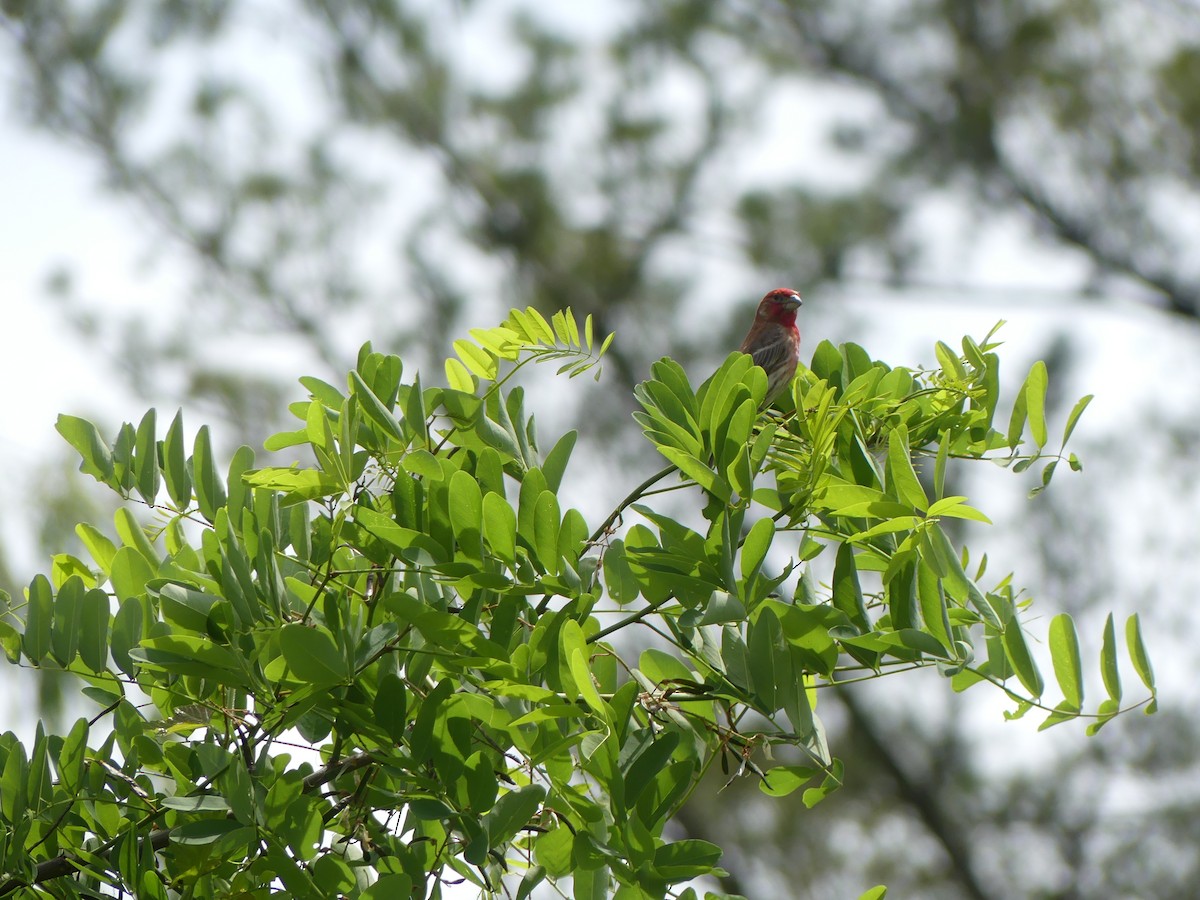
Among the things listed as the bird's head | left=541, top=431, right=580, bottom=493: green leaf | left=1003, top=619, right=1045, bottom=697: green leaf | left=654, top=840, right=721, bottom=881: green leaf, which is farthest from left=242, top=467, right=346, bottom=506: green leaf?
the bird's head

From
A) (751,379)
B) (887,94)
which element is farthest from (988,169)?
(751,379)

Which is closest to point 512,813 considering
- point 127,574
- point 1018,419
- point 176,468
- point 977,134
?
point 127,574

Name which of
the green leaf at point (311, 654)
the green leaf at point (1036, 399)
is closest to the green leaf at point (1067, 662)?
the green leaf at point (1036, 399)

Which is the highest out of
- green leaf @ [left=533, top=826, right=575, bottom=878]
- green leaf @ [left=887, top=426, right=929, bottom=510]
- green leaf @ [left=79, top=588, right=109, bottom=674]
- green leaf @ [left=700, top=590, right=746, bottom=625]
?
green leaf @ [left=887, top=426, right=929, bottom=510]

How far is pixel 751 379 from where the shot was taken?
1.45m

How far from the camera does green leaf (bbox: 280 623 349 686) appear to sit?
118cm

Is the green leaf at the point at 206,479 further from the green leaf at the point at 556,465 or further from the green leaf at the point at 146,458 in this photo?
the green leaf at the point at 556,465

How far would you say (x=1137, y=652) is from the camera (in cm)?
131

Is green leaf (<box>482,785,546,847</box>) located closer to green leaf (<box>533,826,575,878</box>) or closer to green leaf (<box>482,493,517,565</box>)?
green leaf (<box>533,826,575,878</box>)

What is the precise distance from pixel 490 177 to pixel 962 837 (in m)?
7.57

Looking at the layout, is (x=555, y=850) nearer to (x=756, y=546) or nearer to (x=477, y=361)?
(x=756, y=546)

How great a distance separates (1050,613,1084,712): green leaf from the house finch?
1.72 m

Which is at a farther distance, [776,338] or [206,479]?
[776,338]

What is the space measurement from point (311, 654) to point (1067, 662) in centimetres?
81
